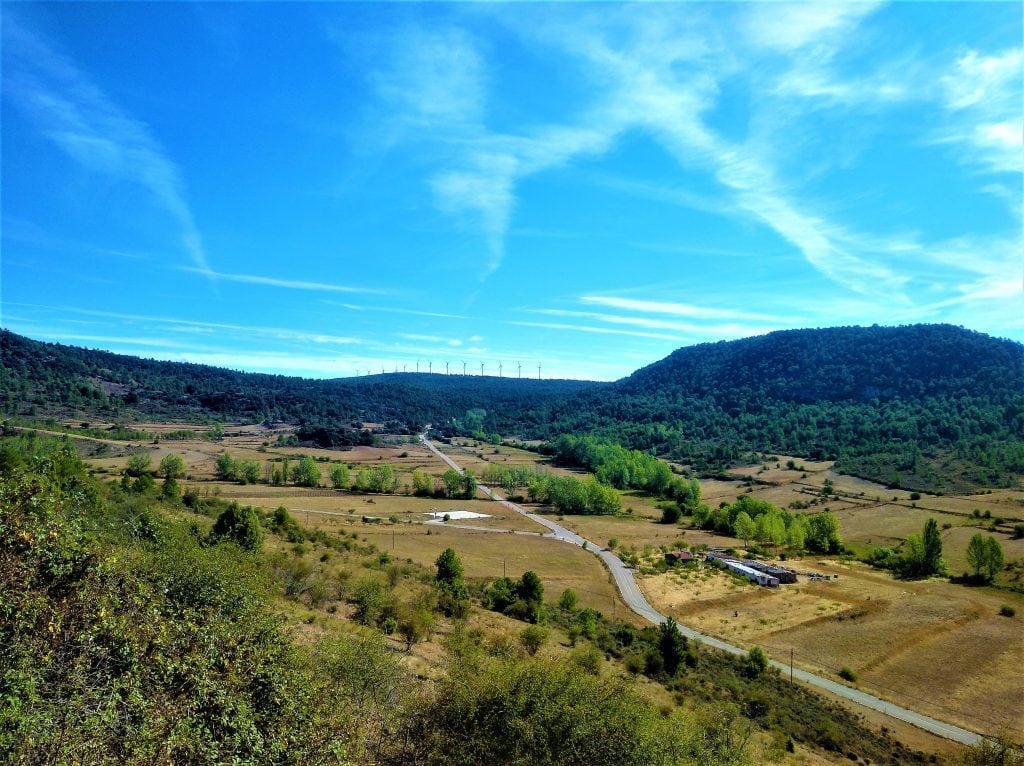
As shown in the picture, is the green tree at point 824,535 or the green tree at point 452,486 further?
the green tree at point 452,486

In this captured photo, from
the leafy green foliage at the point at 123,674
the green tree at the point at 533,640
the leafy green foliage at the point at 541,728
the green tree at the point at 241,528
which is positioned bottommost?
the green tree at the point at 533,640

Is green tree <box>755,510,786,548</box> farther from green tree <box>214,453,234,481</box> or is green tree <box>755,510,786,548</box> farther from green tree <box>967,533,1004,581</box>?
green tree <box>214,453,234,481</box>

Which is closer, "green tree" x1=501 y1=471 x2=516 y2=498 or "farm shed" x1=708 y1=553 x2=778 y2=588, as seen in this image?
"farm shed" x1=708 y1=553 x2=778 y2=588

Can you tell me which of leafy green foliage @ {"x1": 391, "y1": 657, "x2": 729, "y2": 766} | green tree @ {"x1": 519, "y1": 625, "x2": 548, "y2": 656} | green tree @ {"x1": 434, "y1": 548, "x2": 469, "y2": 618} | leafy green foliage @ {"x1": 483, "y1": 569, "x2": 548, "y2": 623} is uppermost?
leafy green foliage @ {"x1": 391, "y1": 657, "x2": 729, "y2": 766}

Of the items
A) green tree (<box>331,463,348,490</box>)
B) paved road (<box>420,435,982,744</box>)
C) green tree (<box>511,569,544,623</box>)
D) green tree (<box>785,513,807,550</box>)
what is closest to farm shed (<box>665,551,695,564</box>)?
paved road (<box>420,435,982,744</box>)

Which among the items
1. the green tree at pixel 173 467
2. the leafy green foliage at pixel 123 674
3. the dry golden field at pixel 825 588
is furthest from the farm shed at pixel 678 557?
the green tree at pixel 173 467

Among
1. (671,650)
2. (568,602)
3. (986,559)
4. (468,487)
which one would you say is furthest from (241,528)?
(986,559)

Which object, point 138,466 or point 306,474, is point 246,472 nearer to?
point 306,474

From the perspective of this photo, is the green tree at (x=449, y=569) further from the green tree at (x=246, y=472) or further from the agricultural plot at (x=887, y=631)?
the green tree at (x=246, y=472)

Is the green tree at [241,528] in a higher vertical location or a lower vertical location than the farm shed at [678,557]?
higher

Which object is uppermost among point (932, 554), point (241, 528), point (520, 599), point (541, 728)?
point (541, 728)
